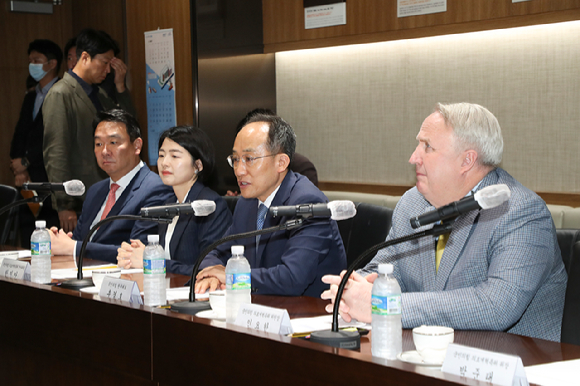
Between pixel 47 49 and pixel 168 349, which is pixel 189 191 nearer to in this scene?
pixel 168 349

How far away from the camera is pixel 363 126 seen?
4.72 m

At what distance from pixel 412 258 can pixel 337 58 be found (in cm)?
286

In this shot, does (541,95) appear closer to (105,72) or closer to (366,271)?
(366,271)

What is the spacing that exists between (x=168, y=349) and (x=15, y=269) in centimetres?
101

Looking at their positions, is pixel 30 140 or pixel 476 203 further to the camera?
pixel 30 140

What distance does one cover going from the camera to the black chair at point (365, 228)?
2.78 metres

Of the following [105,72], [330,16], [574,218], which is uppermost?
[330,16]

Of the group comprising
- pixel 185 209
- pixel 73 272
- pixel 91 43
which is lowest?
pixel 73 272

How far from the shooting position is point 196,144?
131 inches


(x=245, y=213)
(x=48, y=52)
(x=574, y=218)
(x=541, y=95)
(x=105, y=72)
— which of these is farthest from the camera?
(x=48, y=52)

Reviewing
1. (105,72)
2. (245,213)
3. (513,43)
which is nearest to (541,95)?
(513,43)

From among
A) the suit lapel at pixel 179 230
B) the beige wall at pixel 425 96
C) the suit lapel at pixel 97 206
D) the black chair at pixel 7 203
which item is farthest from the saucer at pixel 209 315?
the beige wall at pixel 425 96

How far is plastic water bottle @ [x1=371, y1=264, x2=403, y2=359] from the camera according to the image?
1.47m

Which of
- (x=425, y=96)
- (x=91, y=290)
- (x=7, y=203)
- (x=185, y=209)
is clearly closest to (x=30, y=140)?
(x=7, y=203)
